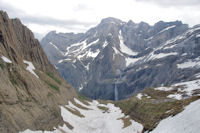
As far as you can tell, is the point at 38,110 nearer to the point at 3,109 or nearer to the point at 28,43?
the point at 3,109

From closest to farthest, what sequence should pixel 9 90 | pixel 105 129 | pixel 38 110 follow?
pixel 9 90
pixel 38 110
pixel 105 129

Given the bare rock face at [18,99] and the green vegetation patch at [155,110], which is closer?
the green vegetation patch at [155,110]

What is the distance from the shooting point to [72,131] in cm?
9044

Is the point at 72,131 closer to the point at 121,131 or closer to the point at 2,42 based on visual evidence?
the point at 121,131

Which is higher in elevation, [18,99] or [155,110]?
[18,99]

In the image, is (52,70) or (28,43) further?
(52,70)

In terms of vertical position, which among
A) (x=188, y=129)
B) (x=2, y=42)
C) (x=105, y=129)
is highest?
(x=2, y=42)

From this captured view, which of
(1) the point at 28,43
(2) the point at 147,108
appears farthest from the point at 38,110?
(1) the point at 28,43

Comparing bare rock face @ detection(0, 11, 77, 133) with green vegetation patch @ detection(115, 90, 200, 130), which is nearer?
green vegetation patch @ detection(115, 90, 200, 130)

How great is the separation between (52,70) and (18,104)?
112 meters

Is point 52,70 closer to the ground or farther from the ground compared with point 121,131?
farther from the ground

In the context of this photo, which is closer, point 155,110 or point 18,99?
point 18,99

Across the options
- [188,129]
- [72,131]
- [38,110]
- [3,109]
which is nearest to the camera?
[188,129]

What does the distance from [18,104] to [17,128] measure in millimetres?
8612
